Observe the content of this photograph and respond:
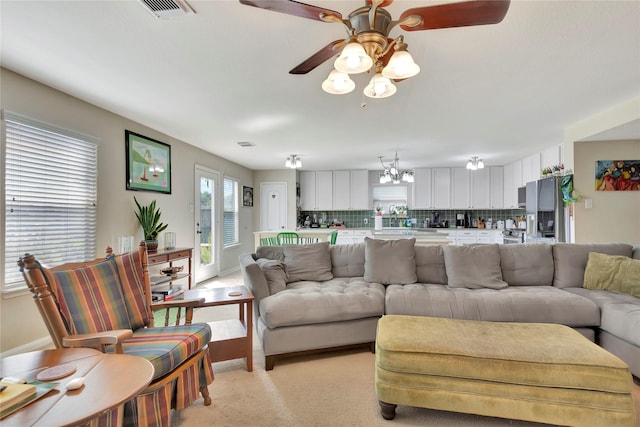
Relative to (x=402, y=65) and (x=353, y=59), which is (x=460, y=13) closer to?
(x=402, y=65)

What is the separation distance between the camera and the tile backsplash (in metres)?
7.25

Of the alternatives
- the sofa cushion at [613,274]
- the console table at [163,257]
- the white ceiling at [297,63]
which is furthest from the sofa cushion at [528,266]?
the console table at [163,257]

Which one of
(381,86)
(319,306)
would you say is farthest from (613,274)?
(381,86)

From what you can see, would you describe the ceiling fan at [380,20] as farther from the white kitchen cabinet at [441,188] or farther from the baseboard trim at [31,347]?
the white kitchen cabinet at [441,188]

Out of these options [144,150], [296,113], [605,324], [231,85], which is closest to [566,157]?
[605,324]

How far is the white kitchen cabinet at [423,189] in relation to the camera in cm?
729

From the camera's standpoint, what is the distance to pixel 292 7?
1.32m

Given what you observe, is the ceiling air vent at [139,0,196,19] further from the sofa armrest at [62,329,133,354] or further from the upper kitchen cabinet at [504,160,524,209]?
the upper kitchen cabinet at [504,160,524,209]

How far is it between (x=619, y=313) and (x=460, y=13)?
2.39 m

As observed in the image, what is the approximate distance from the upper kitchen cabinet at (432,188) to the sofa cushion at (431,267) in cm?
435

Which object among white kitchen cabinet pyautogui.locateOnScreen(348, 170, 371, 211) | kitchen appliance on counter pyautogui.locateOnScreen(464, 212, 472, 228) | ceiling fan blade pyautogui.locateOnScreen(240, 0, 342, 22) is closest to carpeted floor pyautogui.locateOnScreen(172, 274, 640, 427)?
ceiling fan blade pyautogui.locateOnScreen(240, 0, 342, 22)

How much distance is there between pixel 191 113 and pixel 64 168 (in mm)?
1309

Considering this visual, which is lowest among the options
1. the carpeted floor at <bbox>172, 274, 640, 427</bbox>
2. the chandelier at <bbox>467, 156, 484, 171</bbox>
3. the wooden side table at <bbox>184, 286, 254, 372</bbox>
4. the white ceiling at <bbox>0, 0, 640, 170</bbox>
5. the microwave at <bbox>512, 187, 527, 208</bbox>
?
Result: the carpeted floor at <bbox>172, 274, 640, 427</bbox>

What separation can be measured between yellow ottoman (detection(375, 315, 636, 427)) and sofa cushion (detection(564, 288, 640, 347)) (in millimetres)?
626
